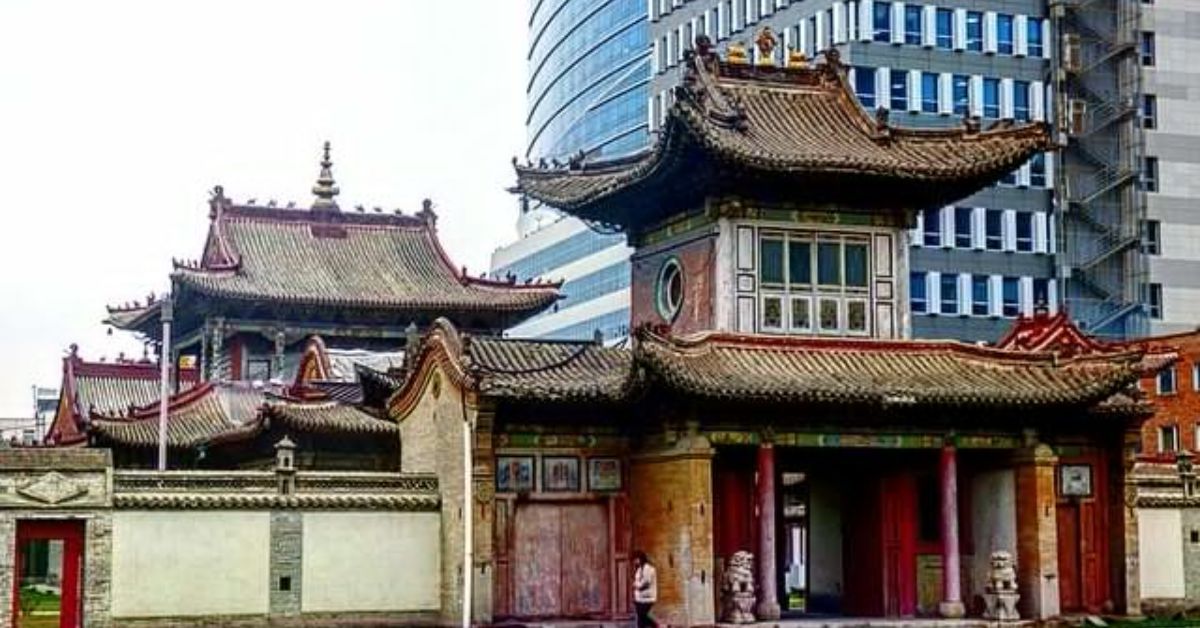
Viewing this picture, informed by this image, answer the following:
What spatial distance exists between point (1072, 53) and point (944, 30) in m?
6.71

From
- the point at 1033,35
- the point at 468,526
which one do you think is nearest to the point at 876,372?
the point at 468,526

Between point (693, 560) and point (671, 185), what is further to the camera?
point (671, 185)

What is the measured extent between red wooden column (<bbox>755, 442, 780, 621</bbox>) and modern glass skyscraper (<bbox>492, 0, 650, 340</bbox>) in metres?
60.9

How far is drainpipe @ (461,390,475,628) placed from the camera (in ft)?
111

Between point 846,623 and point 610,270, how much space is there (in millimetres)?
67414

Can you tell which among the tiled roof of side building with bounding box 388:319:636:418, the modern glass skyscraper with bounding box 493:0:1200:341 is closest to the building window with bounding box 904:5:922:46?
the modern glass skyscraper with bounding box 493:0:1200:341

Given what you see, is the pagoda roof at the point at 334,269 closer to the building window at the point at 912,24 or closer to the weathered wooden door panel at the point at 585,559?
the weathered wooden door panel at the point at 585,559

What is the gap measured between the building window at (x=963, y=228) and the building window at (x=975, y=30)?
23.5 feet

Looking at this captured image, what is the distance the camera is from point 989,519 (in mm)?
37719

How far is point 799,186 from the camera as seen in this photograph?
36.4 meters

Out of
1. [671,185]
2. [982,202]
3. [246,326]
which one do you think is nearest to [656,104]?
[982,202]

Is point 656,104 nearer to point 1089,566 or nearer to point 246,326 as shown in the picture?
point 246,326

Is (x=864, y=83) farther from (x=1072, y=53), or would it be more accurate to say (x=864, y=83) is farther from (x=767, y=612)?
(x=767, y=612)

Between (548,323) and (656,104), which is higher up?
(656,104)
